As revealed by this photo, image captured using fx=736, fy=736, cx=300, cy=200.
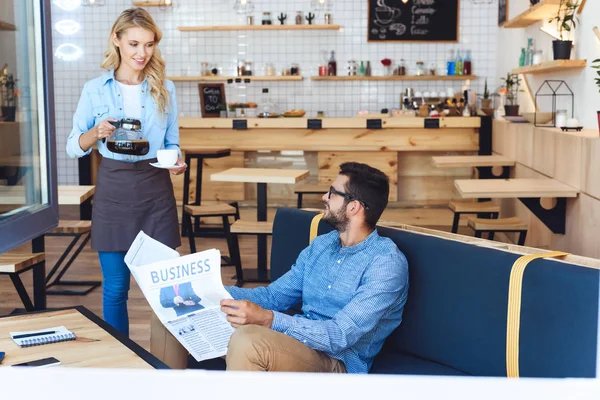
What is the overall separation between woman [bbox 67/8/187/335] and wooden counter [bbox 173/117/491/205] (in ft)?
12.1

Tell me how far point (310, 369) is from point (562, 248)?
2.67 metres

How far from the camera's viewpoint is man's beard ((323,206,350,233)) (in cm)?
235

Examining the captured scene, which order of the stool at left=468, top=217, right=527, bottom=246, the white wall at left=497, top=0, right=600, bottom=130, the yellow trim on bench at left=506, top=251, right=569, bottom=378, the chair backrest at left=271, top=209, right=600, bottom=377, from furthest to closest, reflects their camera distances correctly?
1. the white wall at left=497, top=0, right=600, bottom=130
2. the stool at left=468, top=217, right=527, bottom=246
3. the yellow trim on bench at left=506, top=251, right=569, bottom=378
4. the chair backrest at left=271, top=209, right=600, bottom=377

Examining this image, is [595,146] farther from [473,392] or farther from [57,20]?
[57,20]

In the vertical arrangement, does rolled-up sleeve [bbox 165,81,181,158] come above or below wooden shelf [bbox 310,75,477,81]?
below

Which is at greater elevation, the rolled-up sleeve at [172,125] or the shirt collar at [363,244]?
the rolled-up sleeve at [172,125]

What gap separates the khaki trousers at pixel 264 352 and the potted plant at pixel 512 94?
4319 millimetres

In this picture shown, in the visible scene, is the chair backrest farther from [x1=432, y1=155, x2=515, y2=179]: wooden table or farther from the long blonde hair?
[x1=432, y1=155, x2=515, y2=179]: wooden table

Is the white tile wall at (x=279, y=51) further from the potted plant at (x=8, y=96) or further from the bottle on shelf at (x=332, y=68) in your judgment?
the potted plant at (x=8, y=96)

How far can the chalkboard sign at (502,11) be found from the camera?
7.10 m

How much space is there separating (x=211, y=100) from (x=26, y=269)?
3.41 m

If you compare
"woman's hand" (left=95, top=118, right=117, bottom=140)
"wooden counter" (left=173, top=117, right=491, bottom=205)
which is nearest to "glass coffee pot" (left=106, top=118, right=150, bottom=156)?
"woman's hand" (left=95, top=118, right=117, bottom=140)

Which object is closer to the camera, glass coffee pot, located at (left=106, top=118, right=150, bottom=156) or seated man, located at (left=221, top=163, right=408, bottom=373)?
seated man, located at (left=221, top=163, right=408, bottom=373)

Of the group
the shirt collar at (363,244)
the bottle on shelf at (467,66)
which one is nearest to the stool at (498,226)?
the shirt collar at (363,244)
